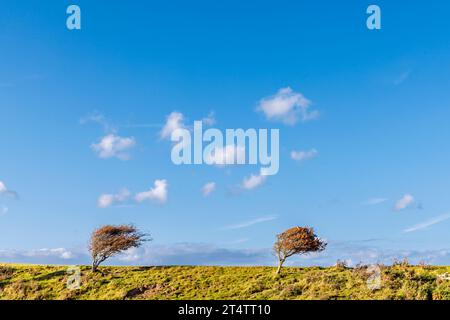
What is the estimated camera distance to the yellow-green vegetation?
42.4 metres

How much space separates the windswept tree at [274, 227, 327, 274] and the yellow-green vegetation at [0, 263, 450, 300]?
190cm

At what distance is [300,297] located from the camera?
42.1m

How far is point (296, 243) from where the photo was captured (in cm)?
4894

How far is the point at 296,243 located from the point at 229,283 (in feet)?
24.0

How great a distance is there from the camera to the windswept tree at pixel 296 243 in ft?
161

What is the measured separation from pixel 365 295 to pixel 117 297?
68.2 feet

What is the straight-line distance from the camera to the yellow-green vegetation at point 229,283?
4238 centimetres

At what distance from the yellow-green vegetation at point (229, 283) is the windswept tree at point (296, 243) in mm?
1900

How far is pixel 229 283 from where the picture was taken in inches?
1877

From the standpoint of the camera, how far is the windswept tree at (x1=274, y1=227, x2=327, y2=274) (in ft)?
161
